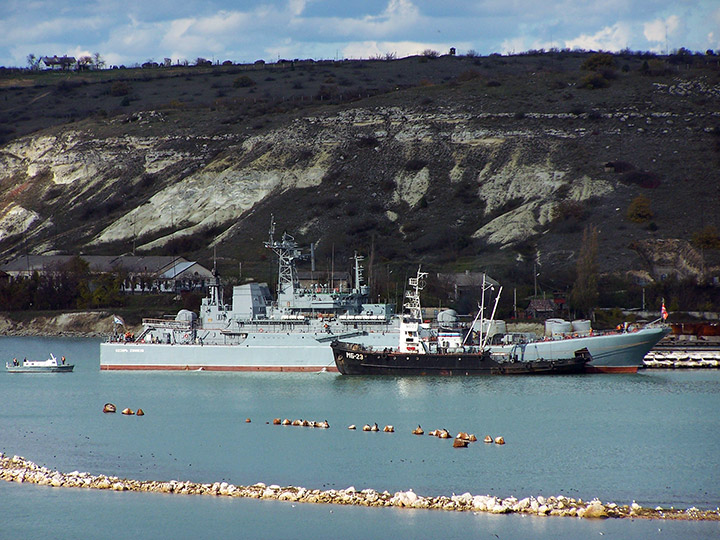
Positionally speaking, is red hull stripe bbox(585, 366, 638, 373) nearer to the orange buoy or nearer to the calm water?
the calm water

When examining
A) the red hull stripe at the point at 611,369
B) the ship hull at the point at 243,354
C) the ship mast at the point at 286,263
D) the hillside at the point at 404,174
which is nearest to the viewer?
the red hull stripe at the point at 611,369

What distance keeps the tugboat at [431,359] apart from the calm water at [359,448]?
4.19 ft

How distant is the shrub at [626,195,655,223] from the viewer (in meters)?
110

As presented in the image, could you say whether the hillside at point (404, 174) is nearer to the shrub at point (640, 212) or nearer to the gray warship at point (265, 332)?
the shrub at point (640, 212)

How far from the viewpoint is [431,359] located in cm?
5725

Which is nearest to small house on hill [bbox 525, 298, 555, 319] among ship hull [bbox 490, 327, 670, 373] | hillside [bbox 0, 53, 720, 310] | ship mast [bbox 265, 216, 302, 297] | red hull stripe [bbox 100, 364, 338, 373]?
hillside [bbox 0, 53, 720, 310]

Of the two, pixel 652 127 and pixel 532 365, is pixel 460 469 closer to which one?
pixel 532 365

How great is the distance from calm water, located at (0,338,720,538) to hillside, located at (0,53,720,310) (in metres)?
42.5

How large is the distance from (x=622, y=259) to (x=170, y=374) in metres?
55.6

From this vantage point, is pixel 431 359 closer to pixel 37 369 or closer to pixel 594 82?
pixel 37 369

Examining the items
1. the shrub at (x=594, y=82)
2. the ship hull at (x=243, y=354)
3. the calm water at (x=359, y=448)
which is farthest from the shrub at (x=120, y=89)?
the calm water at (x=359, y=448)

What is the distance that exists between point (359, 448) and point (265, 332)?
2737 cm

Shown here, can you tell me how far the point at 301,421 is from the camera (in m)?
41.4

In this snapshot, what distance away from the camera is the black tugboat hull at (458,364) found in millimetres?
57219
